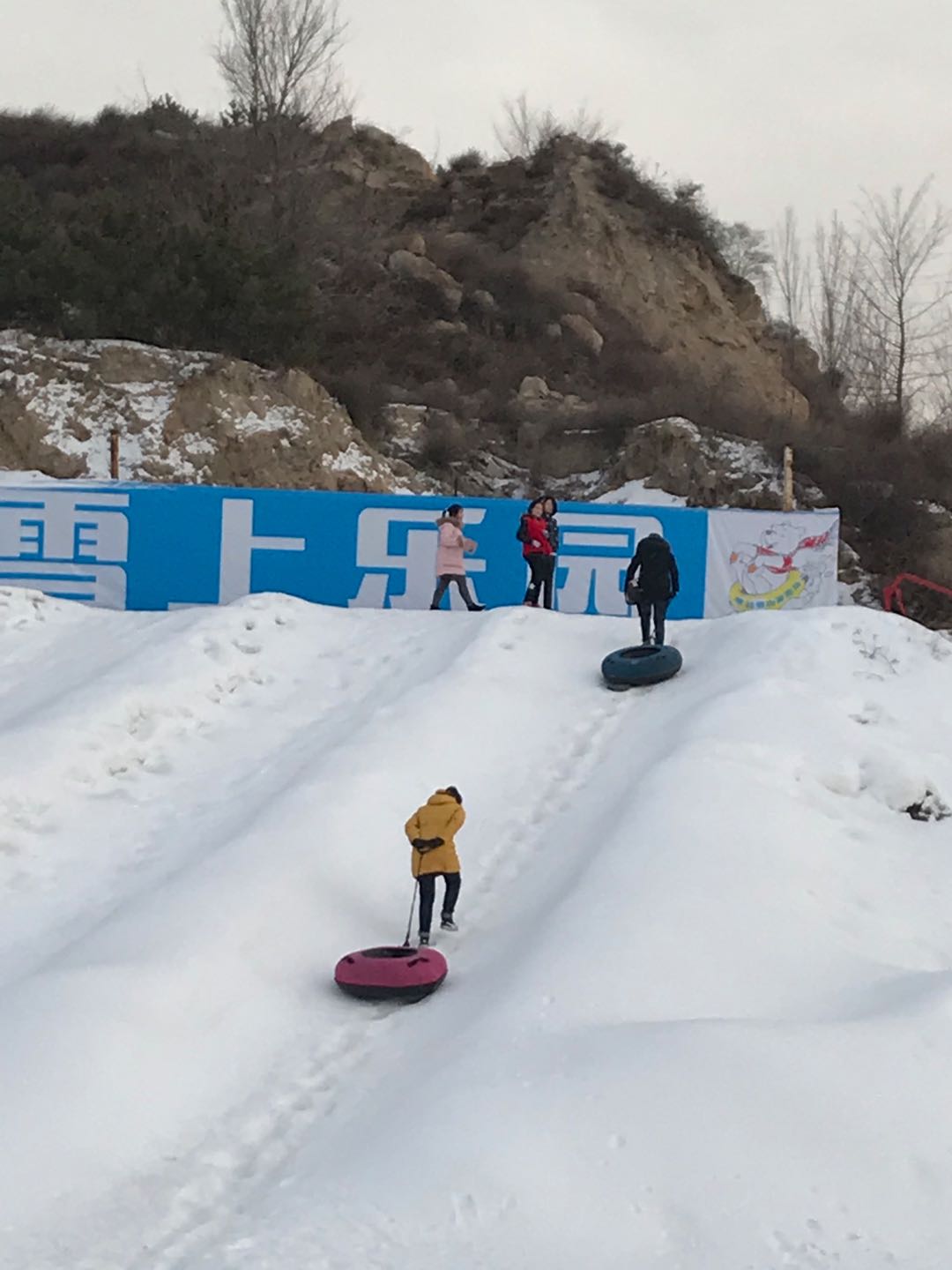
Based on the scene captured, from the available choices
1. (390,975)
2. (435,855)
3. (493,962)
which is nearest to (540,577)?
(435,855)

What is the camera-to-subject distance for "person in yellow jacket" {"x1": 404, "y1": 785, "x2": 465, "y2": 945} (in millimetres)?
7270

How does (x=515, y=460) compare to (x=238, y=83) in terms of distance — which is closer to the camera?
(x=515, y=460)

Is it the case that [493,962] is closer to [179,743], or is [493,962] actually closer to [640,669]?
[179,743]

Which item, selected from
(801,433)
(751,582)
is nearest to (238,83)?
(801,433)

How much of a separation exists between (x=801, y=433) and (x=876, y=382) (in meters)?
14.7

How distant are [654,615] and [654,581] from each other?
0.40 m

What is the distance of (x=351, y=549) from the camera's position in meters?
15.5

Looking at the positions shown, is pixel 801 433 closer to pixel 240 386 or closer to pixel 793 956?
pixel 240 386

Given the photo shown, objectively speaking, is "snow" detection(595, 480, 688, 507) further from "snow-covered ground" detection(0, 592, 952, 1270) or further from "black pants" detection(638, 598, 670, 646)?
"snow-covered ground" detection(0, 592, 952, 1270)

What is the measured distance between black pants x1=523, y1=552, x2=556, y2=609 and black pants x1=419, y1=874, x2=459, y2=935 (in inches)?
290

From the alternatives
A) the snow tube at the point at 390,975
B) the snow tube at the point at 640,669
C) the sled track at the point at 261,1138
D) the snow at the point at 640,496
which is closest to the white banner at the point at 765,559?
the snow tube at the point at 640,669

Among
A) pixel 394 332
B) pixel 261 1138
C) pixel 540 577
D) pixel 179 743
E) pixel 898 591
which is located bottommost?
pixel 261 1138

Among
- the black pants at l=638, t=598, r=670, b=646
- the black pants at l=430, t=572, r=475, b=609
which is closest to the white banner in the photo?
the black pants at l=638, t=598, r=670, b=646

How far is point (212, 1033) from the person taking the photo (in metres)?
6.02
